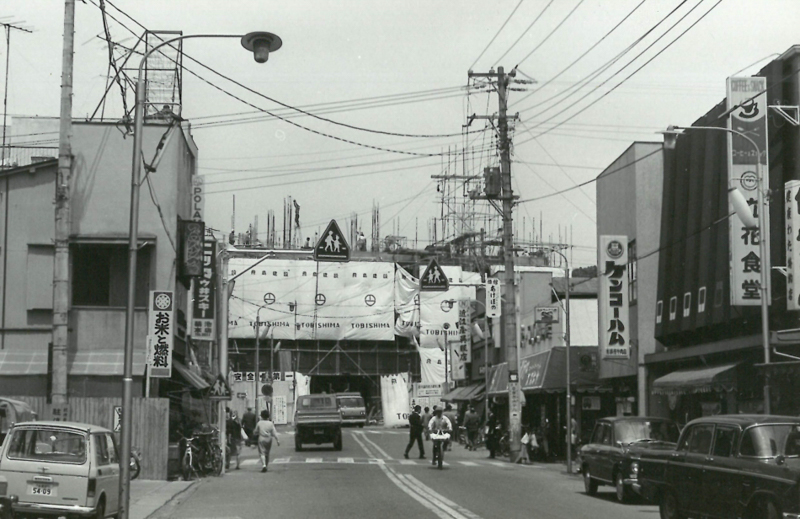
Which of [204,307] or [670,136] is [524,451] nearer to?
[204,307]

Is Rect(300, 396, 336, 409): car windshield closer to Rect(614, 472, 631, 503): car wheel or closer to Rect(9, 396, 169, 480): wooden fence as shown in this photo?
Rect(9, 396, 169, 480): wooden fence

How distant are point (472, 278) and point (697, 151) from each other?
4945 cm

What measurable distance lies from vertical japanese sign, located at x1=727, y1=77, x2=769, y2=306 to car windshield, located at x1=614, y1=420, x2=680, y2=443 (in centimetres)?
348

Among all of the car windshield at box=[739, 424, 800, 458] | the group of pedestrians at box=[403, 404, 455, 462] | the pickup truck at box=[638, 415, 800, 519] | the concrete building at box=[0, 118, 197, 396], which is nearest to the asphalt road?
the group of pedestrians at box=[403, 404, 455, 462]

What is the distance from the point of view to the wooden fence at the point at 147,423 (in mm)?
26688

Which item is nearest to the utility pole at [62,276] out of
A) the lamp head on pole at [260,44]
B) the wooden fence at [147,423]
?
the wooden fence at [147,423]

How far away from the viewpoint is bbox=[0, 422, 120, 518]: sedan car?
571 inches

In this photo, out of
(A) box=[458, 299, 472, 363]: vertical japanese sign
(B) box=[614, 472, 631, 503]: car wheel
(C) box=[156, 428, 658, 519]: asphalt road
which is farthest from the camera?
(A) box=[458, 299, 472, 363]: vertical japanese sign

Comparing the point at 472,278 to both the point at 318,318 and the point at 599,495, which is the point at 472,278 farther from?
the point at 599,495

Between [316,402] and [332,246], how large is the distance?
1786 centimetres

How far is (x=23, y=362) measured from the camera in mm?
27781

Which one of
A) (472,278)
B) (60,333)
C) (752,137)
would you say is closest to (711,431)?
(752,137)

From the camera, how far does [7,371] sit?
2752 cm

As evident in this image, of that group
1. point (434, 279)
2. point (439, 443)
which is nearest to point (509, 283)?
point (434, 279)
